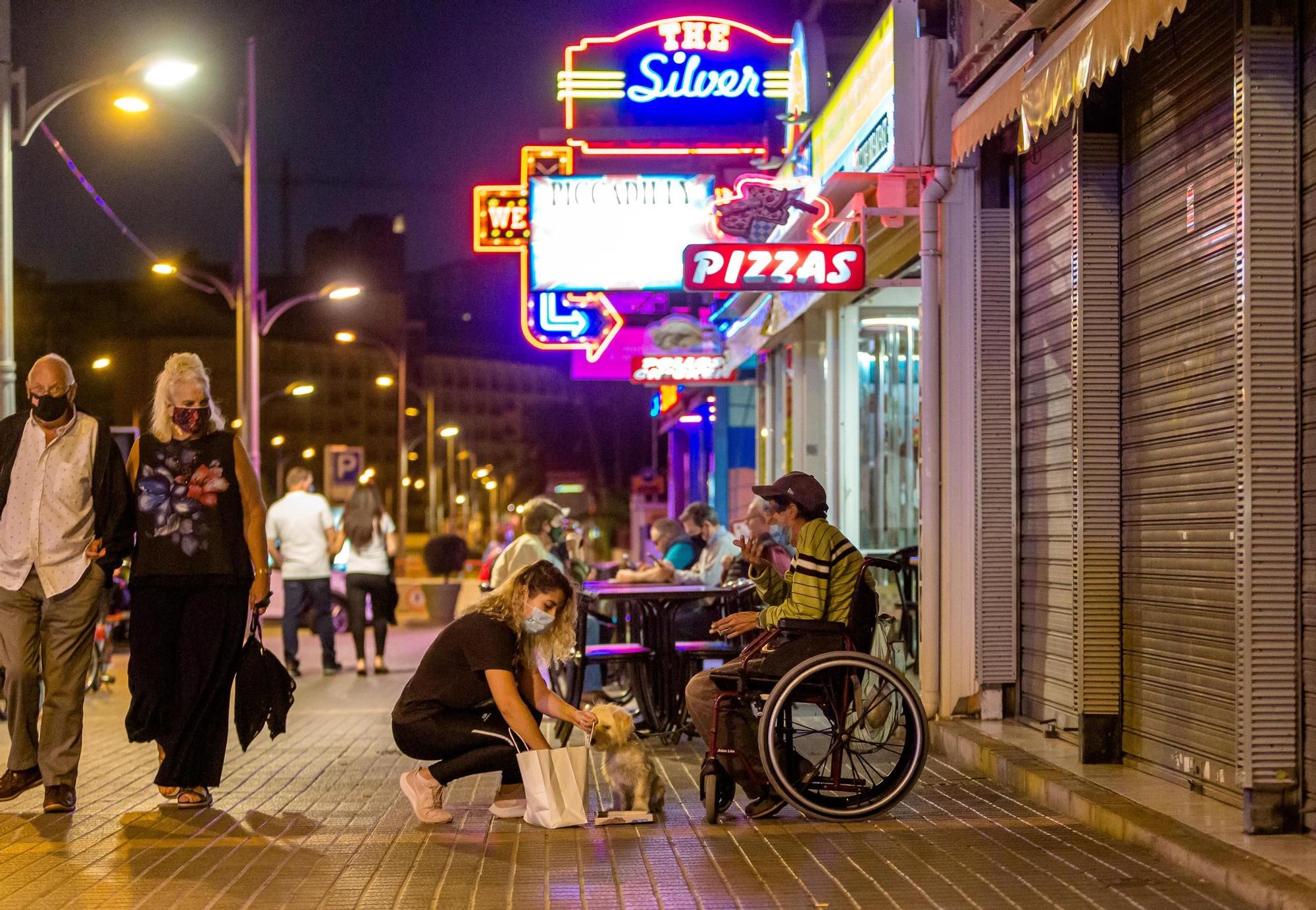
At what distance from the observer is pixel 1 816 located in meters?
7.52

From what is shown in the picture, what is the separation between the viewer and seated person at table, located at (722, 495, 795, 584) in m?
8.62

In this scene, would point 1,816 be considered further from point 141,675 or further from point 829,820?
point 829,820

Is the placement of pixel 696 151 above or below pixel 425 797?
above

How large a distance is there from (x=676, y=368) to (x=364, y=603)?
5307 mm

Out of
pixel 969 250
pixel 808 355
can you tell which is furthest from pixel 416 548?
pixel 969 250

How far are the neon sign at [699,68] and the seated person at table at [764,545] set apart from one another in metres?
7.28

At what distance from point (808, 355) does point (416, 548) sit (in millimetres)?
82158

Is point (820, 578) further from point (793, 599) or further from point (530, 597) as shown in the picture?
point (530, 597)

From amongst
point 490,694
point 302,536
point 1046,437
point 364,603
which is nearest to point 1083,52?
point 1046,437

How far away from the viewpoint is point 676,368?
19688mm

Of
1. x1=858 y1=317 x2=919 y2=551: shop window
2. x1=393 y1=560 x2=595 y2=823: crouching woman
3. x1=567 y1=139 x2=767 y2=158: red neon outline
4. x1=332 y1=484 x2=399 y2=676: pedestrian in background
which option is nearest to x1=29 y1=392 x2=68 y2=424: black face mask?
x1=393 y1=560 x2=595 y2=823: crouching woman

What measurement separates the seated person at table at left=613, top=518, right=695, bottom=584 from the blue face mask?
5376mm

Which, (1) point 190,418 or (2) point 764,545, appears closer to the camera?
(1) point 190,418

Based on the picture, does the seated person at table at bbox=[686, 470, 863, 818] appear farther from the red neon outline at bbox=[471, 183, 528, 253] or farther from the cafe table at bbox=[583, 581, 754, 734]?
the red neon outline at bbox=[471, 183, 528, 253]
